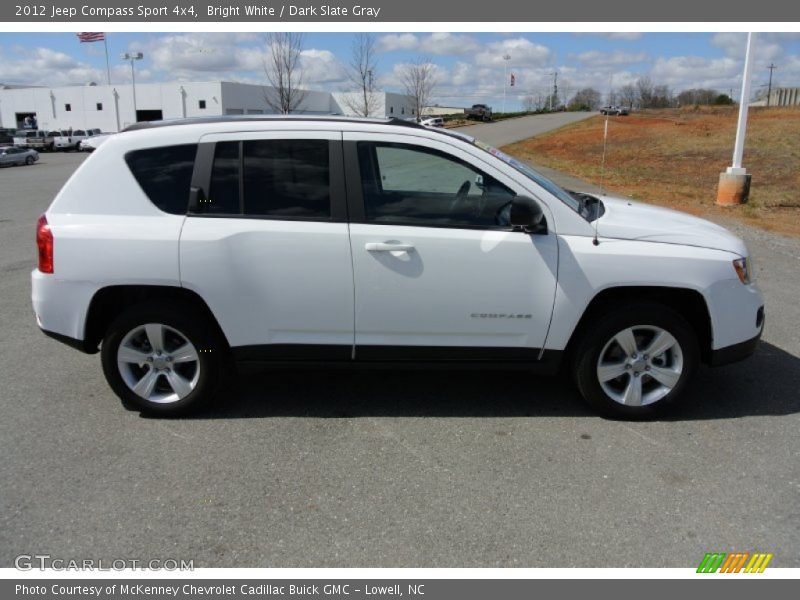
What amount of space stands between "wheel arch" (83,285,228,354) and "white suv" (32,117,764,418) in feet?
0.05

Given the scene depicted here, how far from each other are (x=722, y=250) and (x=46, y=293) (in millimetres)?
4344

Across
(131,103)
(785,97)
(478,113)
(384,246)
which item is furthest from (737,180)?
(131,103)

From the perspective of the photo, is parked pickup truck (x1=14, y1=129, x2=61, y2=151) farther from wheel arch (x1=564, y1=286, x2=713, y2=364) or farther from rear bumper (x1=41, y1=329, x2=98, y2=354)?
wheel arch (x1=564, y1=286, x2=713, y2=364)

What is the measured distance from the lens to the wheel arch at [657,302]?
4.10m

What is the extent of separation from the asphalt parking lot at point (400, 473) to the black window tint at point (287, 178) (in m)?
1.40

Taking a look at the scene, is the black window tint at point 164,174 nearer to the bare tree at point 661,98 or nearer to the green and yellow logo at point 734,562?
the green and yellow logo at point 734,562

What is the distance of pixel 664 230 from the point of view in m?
4.14

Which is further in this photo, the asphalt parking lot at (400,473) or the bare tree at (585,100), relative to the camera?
the bare tree at (585,100)

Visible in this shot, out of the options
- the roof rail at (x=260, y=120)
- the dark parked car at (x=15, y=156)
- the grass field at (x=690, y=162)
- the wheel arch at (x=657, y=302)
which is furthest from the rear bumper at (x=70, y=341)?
the dark parked car at (x=15, y=156)

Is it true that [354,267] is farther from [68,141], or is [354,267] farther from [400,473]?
[68,141]

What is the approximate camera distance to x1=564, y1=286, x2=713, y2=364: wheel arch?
4098 mm

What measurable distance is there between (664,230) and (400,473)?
91.0 inches

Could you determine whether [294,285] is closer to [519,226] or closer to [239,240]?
[239,240]

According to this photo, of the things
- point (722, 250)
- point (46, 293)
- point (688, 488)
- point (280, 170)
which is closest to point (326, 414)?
point (280, 170)
